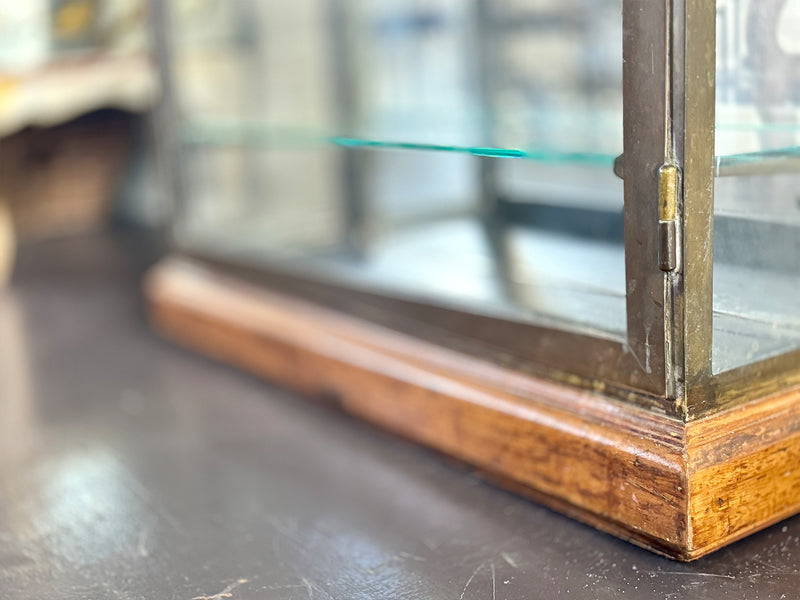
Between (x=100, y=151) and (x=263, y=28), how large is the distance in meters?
0.98

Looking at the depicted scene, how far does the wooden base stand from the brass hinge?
0.37 ft

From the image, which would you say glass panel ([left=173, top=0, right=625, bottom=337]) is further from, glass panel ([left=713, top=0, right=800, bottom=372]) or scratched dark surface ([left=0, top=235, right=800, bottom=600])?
glass panel ([left=713, top=0, right=800, bottom=372])

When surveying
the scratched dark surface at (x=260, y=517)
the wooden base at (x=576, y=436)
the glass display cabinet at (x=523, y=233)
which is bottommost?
the scratched dark surface at (x=260, y=517)

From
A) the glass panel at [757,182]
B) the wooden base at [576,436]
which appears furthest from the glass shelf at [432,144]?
the wooden base at [576,436]

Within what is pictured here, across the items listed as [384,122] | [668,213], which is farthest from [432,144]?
[384,122]

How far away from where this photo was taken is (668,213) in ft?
2.04

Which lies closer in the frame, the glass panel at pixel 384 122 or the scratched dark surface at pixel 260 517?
the scratched dark surface at pixel 260 517

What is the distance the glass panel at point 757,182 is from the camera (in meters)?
0.64

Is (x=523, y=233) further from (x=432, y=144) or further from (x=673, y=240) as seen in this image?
(x=673, y=240)

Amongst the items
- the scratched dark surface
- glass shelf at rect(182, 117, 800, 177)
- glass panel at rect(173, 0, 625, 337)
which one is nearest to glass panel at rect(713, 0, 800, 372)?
glass shelf at rect(182, 117, 800, 177)

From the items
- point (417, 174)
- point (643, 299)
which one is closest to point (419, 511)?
point (643, 299)

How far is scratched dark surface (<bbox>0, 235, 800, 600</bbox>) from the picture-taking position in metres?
0.65

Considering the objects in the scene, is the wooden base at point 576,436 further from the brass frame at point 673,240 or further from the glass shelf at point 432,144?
the glass shelf at point 432,144

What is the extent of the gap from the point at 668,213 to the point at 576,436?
184 millimetres
